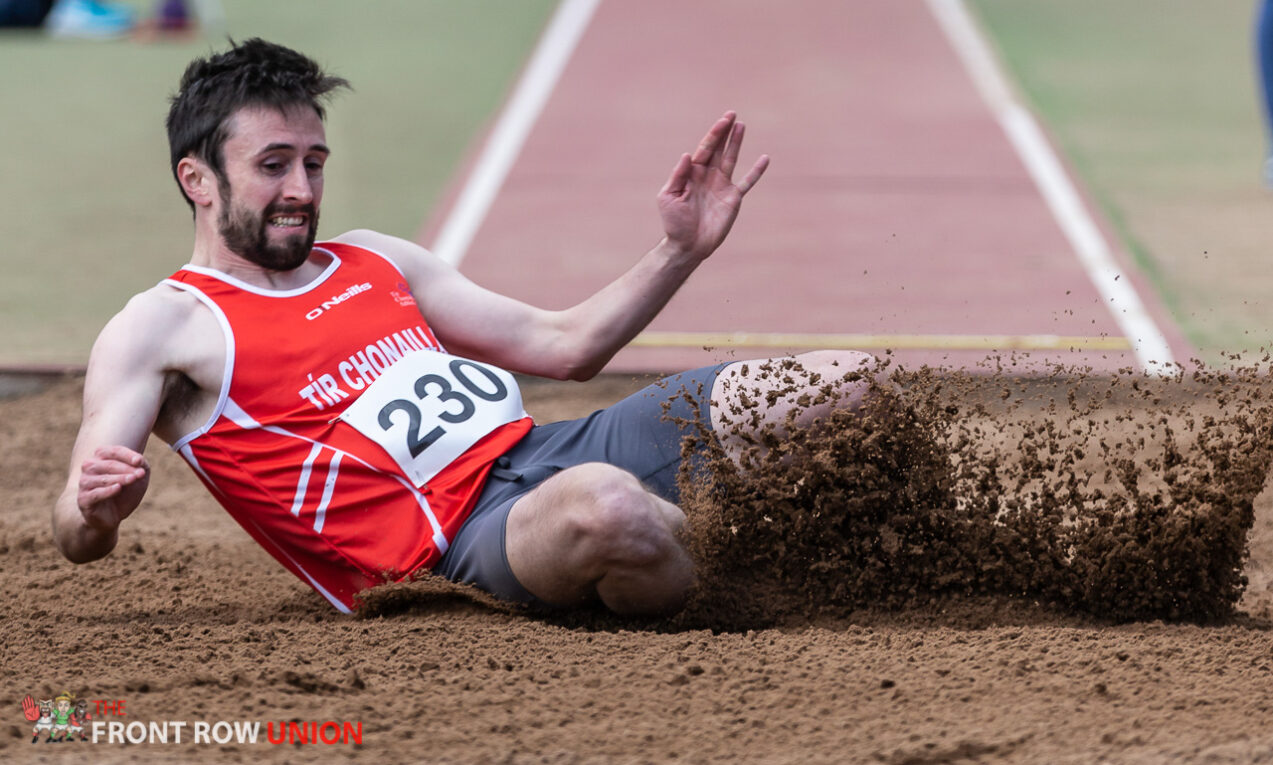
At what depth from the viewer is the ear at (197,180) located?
3453 millimetres

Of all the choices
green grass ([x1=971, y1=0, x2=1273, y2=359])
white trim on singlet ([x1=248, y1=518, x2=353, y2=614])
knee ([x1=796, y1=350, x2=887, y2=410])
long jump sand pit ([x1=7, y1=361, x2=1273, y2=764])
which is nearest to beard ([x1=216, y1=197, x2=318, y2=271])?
white trim on singlet ([x1=248, y1=518, x2=353, y2=614])

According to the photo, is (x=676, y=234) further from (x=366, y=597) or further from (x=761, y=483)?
(x=366, y=597)

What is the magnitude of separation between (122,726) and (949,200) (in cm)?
651

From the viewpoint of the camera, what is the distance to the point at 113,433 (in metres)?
3.09

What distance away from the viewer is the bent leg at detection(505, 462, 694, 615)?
2.96 metres

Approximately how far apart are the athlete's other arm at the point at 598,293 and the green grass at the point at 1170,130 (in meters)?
3.11

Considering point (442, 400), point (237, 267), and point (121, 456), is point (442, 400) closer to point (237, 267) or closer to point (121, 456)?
point (237, 267)

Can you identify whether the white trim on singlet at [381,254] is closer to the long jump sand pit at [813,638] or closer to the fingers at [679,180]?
the fingers at [679,180]

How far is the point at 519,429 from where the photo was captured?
3564 mm

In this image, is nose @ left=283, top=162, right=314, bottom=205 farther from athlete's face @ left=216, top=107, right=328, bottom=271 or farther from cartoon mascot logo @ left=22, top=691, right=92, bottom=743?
cartoon mascot logo @ left=22, top=691, right=92, bottom=743

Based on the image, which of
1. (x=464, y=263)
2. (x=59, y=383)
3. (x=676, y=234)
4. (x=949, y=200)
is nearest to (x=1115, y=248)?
(x=949, y=200)

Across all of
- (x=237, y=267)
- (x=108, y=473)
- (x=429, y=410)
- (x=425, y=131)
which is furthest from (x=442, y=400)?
(x=425, y=131)

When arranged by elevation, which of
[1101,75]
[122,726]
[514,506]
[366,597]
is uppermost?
[1101,75]

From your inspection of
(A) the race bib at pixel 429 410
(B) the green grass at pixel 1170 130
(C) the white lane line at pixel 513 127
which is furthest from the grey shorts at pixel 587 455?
(B) the green grass at pixel 1170 130
